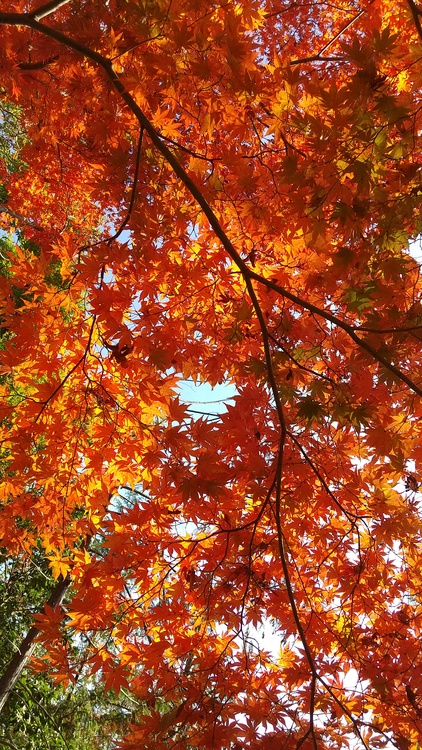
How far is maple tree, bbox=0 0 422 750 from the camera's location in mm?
2029

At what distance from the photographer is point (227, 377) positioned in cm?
287

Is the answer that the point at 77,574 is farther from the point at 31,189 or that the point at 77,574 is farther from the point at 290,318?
the point at 31,189

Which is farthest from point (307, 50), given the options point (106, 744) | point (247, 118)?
point (106, 744)

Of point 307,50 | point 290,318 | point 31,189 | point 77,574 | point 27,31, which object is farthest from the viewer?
point 31,189

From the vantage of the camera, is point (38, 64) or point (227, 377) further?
point (227, 377)

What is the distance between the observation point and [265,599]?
8.64ft

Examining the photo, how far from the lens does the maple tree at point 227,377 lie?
2029mm

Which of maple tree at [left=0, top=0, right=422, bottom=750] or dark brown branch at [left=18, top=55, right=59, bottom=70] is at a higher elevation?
dark brown branch at [left=18, top=55, right=59, bottom=70]

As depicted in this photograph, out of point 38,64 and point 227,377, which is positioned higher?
point 38,64

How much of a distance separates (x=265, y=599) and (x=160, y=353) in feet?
4.95

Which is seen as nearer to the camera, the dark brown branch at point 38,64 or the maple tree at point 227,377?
the maple tree at point 227,377

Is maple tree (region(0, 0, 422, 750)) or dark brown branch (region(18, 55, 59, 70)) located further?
dark brown branch (region(18, 55, 59, 70))

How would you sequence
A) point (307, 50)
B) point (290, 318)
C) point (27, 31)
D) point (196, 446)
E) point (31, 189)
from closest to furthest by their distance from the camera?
point (196, 446) → point (290, 318) → point (27, 31) → point (307, 50) → point (31, 189)

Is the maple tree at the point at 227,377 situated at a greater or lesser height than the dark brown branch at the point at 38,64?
lesser
